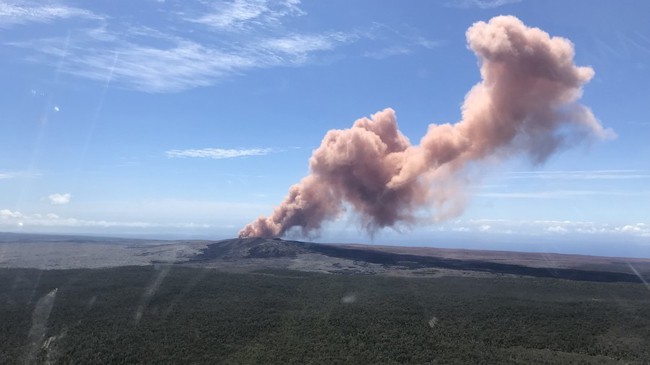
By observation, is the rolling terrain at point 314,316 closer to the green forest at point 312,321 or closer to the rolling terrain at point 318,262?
the green forest at point 312,321

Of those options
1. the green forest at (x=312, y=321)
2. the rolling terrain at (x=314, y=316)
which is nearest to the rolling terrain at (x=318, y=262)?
the rolling terrain at (x=314, y=316)

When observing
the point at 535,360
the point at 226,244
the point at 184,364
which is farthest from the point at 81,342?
the point at 226,244

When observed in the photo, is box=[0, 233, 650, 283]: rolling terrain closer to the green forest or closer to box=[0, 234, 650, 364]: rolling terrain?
box=[0, 234, 650, 364]: rolling terrain

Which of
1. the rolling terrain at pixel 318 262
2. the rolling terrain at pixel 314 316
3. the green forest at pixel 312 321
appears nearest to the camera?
the green forest at pixel 312 321

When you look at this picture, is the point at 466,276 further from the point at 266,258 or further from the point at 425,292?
the point at 266,258

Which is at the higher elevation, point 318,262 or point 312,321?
point 318,262

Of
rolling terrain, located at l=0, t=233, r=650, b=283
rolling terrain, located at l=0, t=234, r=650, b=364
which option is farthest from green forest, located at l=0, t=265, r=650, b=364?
rolling terrain, located at l=0, t=233, r=650, b=283

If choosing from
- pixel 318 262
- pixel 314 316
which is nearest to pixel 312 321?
pixel 314 316

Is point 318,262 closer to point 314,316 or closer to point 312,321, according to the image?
point 314,316

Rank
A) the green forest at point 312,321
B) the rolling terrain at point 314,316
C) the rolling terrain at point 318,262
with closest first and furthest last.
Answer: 1. the green forest at point 312,321
2. the rolling terrain at point 314,316
3. the rolling terrain at point 318,262
